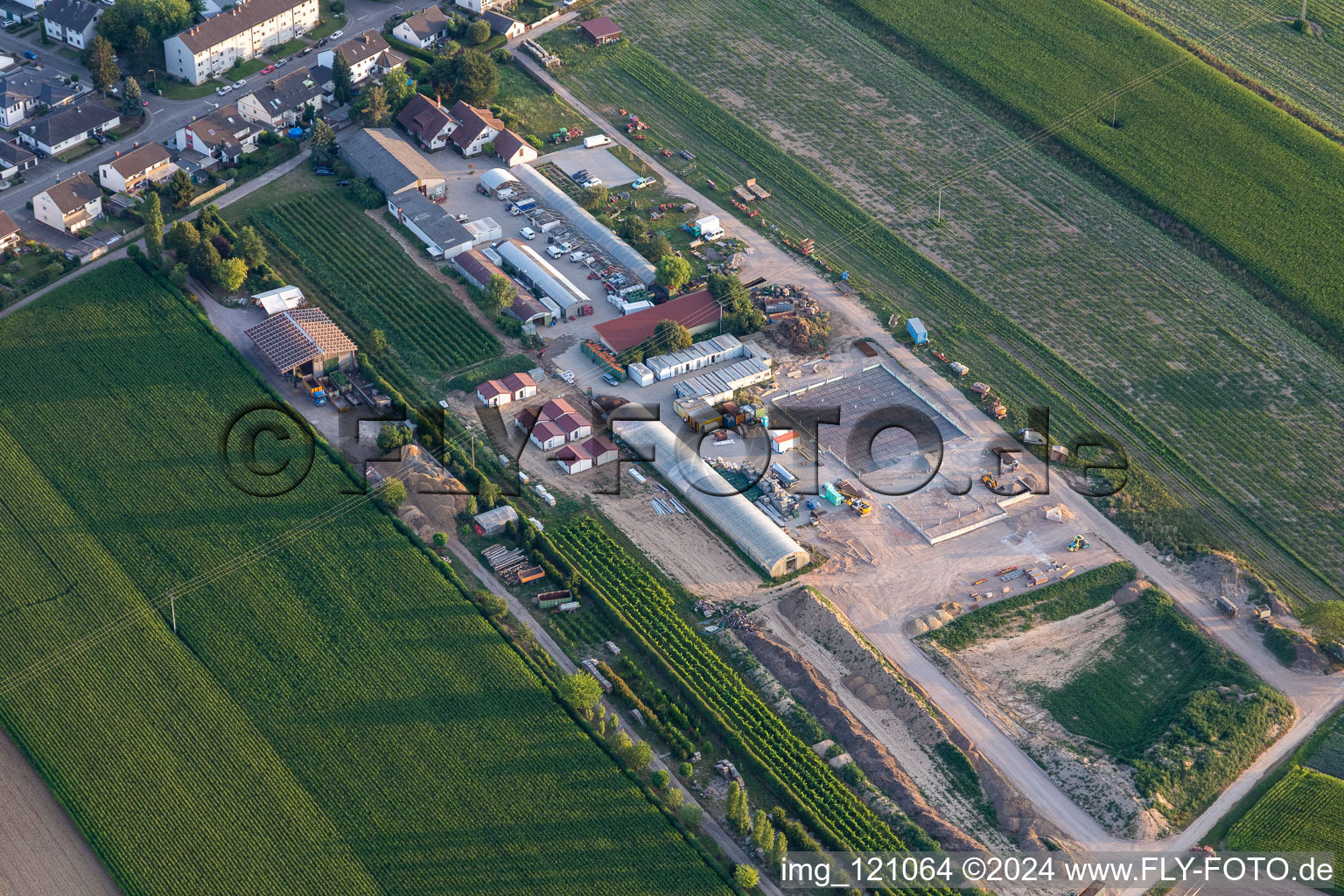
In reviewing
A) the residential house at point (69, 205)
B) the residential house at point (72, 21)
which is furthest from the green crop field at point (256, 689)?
the residential house at point (72, 21)

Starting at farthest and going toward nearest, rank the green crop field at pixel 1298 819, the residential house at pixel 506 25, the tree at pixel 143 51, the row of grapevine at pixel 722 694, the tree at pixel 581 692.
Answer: the residential house at pixel 506 25
the tree at pixel 143 51
the tree at pixel 581 692
the row of grapevine at pixel 722 694
the green crop field at pixel 1298 819

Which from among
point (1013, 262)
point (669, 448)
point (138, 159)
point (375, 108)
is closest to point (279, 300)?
point (138, 159)

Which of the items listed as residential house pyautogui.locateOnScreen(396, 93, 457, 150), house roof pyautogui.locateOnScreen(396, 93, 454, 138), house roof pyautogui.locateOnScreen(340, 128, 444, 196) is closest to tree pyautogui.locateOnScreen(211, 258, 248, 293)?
house roof pyautogui.locateOnScreen(340, 128, 444, 196)

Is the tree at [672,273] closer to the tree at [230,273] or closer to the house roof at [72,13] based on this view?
the tree at [230,273]

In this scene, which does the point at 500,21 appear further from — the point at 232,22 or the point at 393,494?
the point at 393,494

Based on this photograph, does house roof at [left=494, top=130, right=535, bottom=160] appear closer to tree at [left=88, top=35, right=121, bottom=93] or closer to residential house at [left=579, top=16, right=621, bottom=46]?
residential house at [left=579, top=16, right=621, bottom=46]

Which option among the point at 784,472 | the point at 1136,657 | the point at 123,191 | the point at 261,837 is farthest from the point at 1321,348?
the point at 123,191
